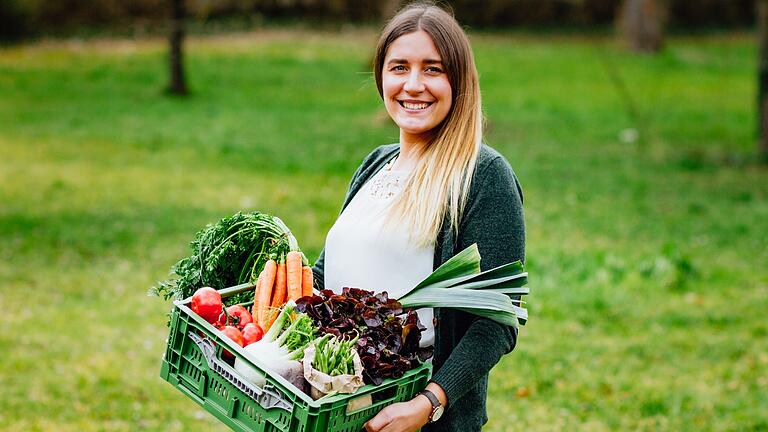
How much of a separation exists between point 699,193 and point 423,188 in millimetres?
10061

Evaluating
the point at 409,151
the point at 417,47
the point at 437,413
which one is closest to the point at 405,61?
the point at 417,47

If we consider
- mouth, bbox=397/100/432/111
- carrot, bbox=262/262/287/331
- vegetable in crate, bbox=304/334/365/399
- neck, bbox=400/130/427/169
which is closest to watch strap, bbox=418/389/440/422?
vegetable in crate, bbox=304/334/365/399

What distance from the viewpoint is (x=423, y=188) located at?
10.3 ft

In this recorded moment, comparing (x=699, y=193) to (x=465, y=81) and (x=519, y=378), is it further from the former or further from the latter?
(x=465, y=81)

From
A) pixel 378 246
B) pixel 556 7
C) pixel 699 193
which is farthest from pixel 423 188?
pixel 556 7

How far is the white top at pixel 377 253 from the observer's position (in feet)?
10.4

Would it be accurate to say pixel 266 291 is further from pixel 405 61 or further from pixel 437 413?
pixel 405 61

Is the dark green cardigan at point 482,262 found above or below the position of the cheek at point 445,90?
below

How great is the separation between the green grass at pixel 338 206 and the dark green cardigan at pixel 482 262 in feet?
1.74

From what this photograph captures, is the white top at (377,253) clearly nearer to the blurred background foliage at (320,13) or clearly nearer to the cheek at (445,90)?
the cheek at (445,90)

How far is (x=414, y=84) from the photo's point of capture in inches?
125

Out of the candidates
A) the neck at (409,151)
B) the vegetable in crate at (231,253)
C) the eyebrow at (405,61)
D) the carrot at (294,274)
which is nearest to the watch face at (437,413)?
the carrot at (294,274)

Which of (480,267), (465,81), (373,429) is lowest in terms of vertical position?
(373,429)

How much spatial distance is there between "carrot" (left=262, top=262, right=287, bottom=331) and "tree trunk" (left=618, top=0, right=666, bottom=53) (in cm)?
2396
